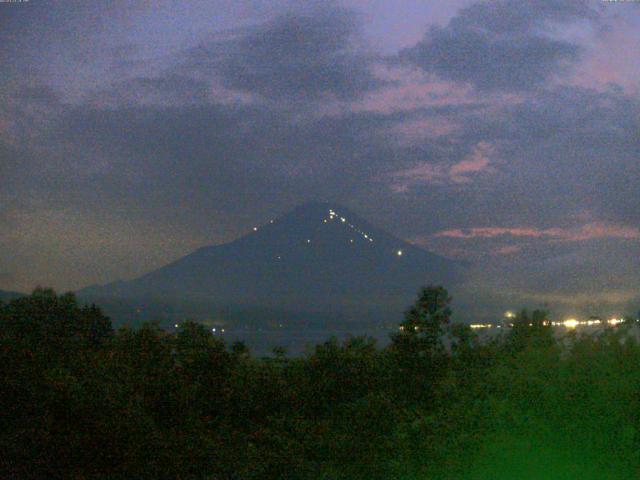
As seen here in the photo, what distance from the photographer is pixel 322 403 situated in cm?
1057

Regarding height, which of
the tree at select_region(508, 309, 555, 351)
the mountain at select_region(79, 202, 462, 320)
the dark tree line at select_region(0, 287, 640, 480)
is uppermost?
the mountain at select_region(79, 202, 462, 320)

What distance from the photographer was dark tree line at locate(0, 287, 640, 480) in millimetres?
6340

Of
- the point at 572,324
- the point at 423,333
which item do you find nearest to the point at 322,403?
the point at 423,333

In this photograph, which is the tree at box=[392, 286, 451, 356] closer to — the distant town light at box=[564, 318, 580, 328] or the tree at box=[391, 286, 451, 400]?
the tree at box=[391, 286, 451, 400]

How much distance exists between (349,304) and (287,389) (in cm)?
1362

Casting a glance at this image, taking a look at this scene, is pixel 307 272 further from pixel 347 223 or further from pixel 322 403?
pixel 322 403

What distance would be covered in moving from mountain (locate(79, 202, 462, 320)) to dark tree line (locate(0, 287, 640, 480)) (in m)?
8.50

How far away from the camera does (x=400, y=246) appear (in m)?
25.9

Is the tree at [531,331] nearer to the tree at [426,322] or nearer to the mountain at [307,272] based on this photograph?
the tree at [426,322]

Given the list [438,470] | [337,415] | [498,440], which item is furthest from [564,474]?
[337,415]

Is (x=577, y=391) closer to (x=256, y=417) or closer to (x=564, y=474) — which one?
(x=564, y=474)

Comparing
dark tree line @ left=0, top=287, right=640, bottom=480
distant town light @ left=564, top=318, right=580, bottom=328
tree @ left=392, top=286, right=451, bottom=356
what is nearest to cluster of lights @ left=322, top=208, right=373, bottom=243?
tree @ left=392, top=286, right=451, bottom=356

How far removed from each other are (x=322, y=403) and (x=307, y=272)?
54.5 feet

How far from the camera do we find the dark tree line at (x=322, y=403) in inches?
250
